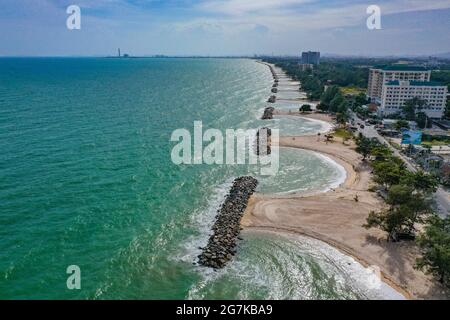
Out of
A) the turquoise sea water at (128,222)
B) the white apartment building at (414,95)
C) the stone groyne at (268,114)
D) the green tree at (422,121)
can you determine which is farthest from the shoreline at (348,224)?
the white apartment building at (414,95)

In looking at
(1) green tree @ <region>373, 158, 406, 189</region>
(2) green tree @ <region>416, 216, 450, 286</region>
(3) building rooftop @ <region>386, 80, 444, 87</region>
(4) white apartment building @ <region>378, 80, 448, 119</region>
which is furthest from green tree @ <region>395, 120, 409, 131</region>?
(2) green tree @ <region>416, 216, 450, 286</region>

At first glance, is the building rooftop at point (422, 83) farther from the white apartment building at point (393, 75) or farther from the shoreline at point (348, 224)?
the shoreline at point (348, 224)

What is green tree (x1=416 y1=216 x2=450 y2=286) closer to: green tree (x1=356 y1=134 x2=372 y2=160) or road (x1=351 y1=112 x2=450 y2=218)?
road (x1=351 y1=112 x2=450 y2=218)

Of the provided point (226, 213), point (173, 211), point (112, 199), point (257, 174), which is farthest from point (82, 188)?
point (257, 174)

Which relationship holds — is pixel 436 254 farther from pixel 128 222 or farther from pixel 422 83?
pixel 422 83
